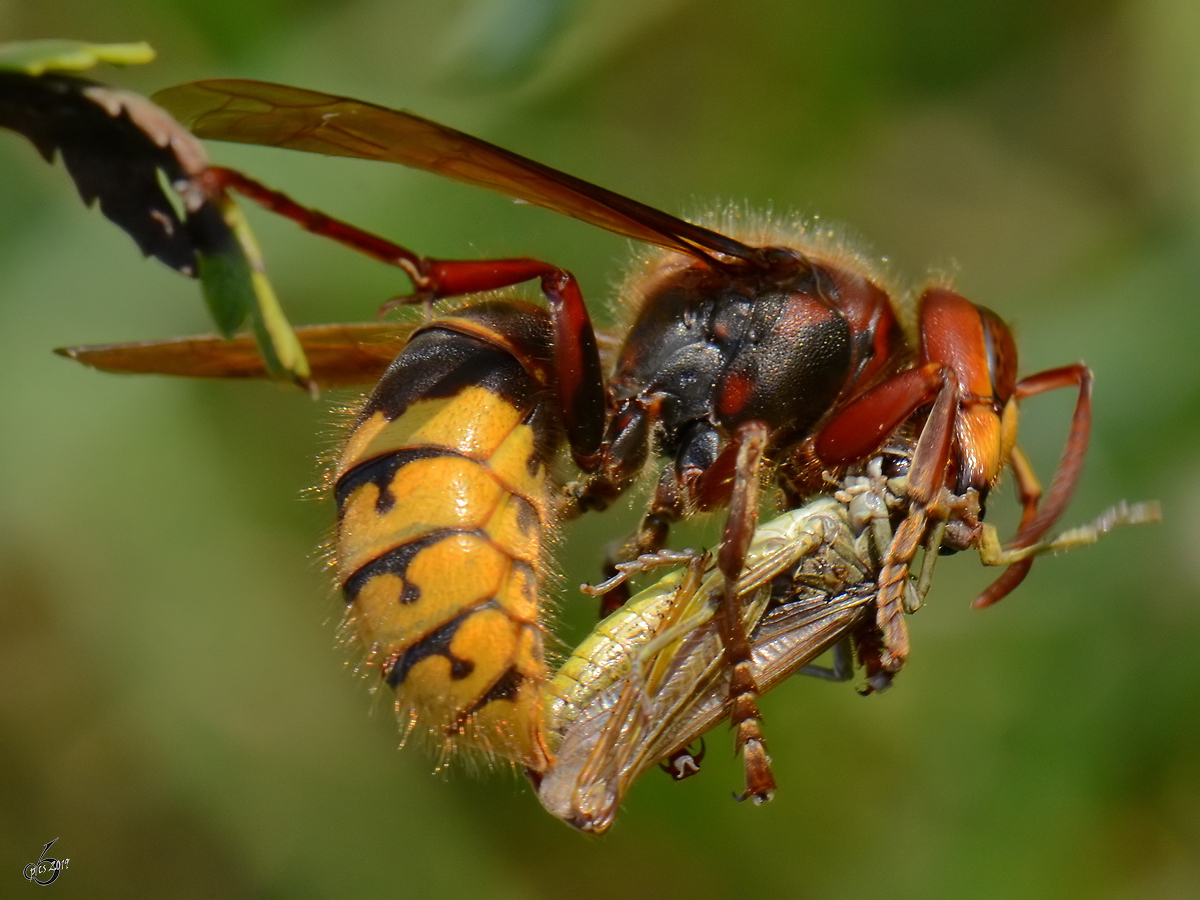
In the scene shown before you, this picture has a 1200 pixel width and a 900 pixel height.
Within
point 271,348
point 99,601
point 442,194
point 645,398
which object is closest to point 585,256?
point 442,194

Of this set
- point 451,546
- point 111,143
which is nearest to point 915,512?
point 451,546

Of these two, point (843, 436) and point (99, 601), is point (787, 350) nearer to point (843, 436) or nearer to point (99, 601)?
point (843, 436)

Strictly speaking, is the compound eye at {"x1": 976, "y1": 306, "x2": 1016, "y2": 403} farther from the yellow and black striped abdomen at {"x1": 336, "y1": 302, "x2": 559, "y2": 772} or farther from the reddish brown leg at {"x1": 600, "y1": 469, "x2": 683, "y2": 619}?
the yellow and black striped abdomen at {"x1": 336, "y1": 302, "x2": 559, "y2": 772}

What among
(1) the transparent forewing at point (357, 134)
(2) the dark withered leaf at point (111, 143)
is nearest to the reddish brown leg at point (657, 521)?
(1) the transparent forewing at point (357, 134)

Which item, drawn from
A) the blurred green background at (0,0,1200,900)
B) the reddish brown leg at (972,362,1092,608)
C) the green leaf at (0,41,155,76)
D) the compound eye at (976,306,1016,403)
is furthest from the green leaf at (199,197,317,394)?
the blurred green background at (0,0,1200,900)

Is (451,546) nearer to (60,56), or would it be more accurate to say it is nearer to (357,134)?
(357,134)

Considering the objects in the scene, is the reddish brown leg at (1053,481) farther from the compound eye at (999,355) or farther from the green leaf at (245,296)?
the green leaf at (245,296)
